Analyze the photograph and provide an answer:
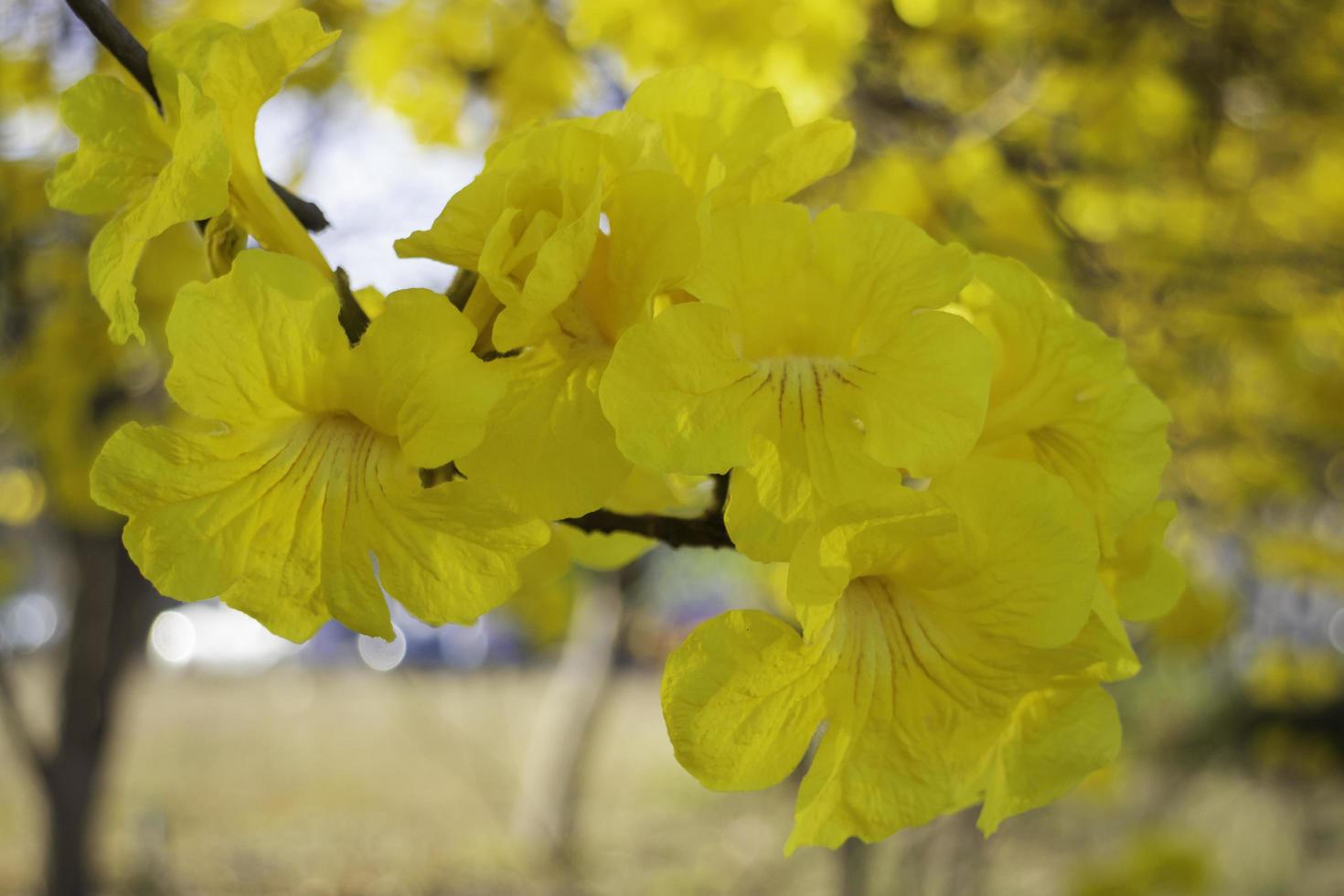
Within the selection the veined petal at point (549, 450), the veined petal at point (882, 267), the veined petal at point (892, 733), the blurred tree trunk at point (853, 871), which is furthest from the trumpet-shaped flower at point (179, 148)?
the blurred tree trunk at point (853, 871)

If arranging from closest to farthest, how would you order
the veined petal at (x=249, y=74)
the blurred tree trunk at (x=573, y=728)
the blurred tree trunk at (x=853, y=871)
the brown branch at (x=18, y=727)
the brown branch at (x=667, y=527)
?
the veined petal at (x=249, y=74)
the brown branch at (x=667, y=527)
the blurred tree trunk at (x=853, y=871)
the brown branch at (x=18, y=727)
the blurred tree trunk at (x=573, y=728)

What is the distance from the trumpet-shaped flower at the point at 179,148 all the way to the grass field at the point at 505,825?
4.30 meters

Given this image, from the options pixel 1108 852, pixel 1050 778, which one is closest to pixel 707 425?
pixel 1050 778

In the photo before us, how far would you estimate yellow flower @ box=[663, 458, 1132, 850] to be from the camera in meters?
0.74

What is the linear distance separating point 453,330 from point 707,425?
0.18 m

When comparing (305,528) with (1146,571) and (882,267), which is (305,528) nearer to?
(882,267)

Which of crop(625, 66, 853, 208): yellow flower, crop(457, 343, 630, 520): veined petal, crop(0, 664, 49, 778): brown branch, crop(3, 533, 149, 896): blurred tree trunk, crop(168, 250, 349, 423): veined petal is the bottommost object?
crop(3, 533, 149, 896): blurred tree trunk

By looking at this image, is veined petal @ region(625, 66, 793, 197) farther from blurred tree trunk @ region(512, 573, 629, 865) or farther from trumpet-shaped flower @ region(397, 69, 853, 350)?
blurred tree trunk @ region(512, 573, 629, 865)

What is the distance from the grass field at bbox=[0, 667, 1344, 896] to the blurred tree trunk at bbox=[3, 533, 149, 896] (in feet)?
3.62

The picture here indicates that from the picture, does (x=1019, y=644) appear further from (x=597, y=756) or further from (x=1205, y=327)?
(x=597, y=756)

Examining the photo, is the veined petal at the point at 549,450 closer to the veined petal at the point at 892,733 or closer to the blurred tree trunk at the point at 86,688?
the veined petal at the point at 892,733

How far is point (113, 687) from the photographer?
16.5 feet

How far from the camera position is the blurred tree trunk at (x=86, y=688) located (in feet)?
15.4

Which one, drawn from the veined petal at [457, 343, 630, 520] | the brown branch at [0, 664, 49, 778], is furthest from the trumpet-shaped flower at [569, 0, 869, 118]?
the brown branch at [0, 664, 49, 778]
